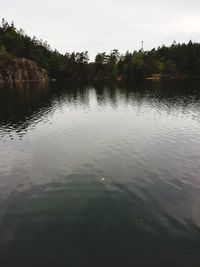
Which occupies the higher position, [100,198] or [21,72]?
[21,72]

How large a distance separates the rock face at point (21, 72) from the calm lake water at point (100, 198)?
15093 cm

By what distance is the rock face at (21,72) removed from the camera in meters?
180

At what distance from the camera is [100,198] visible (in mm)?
22531

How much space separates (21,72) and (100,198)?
181 m

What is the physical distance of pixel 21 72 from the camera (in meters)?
186

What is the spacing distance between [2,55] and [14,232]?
188 metres

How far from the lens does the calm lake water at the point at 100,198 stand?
1620 centimetres

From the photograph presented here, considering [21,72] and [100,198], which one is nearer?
[100,198]

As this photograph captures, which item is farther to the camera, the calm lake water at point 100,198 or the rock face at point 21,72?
the rock face at point 21,72

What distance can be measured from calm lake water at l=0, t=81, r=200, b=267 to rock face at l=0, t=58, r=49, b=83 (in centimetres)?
15093

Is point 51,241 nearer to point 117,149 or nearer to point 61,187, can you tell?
point 61,187

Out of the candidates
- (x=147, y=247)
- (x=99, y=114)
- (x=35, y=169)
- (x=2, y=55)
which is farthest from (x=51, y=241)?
(x=2, y=55)

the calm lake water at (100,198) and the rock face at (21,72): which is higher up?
the rock face at (21,72)

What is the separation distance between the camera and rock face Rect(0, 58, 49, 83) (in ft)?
592
